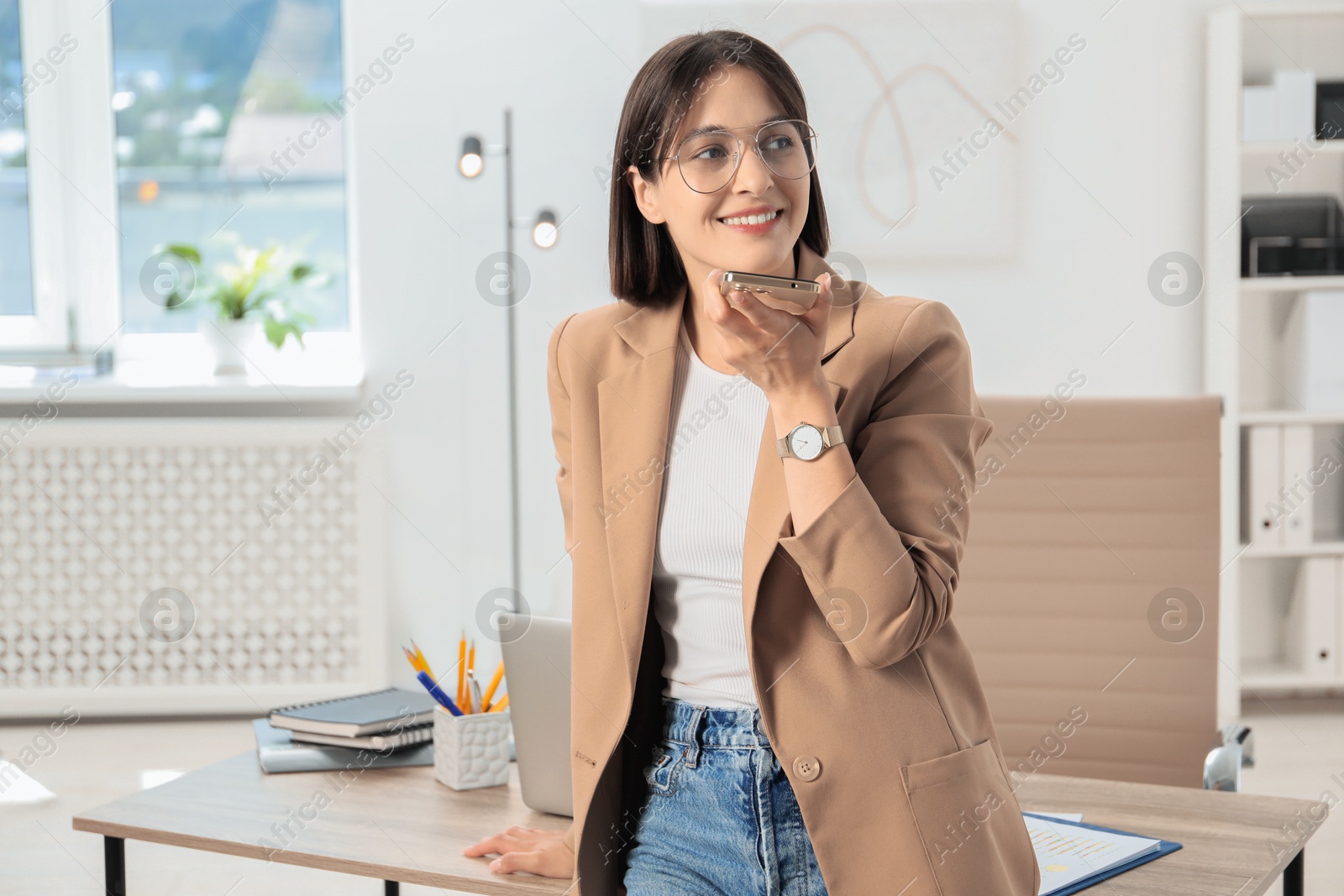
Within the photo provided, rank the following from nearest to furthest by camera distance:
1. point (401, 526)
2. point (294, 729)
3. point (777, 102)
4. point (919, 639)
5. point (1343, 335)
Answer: point (919, 639) < point (777, 102) < point (294, 729) < point (1343, 335) < point (401, 526)

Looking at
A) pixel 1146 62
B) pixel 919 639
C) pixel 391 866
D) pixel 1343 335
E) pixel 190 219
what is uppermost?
pixel 1146 62

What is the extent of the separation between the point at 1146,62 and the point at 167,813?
3311 millimetres

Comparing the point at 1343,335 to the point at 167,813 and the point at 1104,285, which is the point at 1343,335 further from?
the point at 167,813

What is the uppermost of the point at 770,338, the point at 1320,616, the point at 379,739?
the point at 770,338

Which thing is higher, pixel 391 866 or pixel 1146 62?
pixel 1146 62

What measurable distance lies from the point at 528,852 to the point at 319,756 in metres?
0.39

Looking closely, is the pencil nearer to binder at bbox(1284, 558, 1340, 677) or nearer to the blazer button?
the blazer button

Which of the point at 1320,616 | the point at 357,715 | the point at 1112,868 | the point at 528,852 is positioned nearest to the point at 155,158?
the point at 357,715

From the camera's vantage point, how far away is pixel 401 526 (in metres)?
3.68

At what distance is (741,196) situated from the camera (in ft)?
3.62

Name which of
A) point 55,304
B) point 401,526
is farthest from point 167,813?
point 55,304

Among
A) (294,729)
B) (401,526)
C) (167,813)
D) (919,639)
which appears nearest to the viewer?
(919,639)

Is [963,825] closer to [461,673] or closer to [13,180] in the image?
[461,673]

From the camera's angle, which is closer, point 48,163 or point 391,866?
point 391,866
